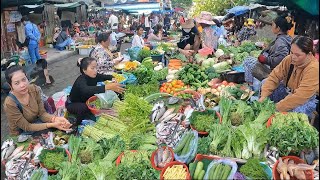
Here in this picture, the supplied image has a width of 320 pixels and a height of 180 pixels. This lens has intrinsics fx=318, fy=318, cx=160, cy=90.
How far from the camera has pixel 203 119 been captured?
3.44 m

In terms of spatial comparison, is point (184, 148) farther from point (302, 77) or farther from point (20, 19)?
point (20, 19)

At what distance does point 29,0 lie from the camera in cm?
898

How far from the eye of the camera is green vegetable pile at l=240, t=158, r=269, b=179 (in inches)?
99.5

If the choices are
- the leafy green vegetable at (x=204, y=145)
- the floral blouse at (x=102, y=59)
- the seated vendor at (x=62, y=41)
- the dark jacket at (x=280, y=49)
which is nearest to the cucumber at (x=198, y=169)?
the leafy green vegetable at (x=204, y=145)

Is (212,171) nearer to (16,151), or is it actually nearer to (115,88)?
(16,151)

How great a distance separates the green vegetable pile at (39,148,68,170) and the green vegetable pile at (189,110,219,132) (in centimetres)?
138

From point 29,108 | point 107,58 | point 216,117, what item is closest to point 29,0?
point 107,58

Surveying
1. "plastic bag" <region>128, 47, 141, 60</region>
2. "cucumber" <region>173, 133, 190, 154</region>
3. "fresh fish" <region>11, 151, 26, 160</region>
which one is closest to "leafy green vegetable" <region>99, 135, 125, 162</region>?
"cucumber" <region>173, 133, 190, 154</region>

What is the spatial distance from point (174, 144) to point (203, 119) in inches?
18.5

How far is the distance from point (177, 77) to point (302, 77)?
293 centimetres

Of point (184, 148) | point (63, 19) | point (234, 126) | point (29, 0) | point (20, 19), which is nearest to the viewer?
point (184, 148)

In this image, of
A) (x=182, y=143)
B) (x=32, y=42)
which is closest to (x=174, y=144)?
(x=182, y=143)

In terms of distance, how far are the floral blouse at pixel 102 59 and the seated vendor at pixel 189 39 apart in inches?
81.6

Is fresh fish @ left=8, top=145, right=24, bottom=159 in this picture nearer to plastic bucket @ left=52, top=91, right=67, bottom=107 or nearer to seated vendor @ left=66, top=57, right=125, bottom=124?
seated vendor @ left=66, top=57, right=125, bottom=124
